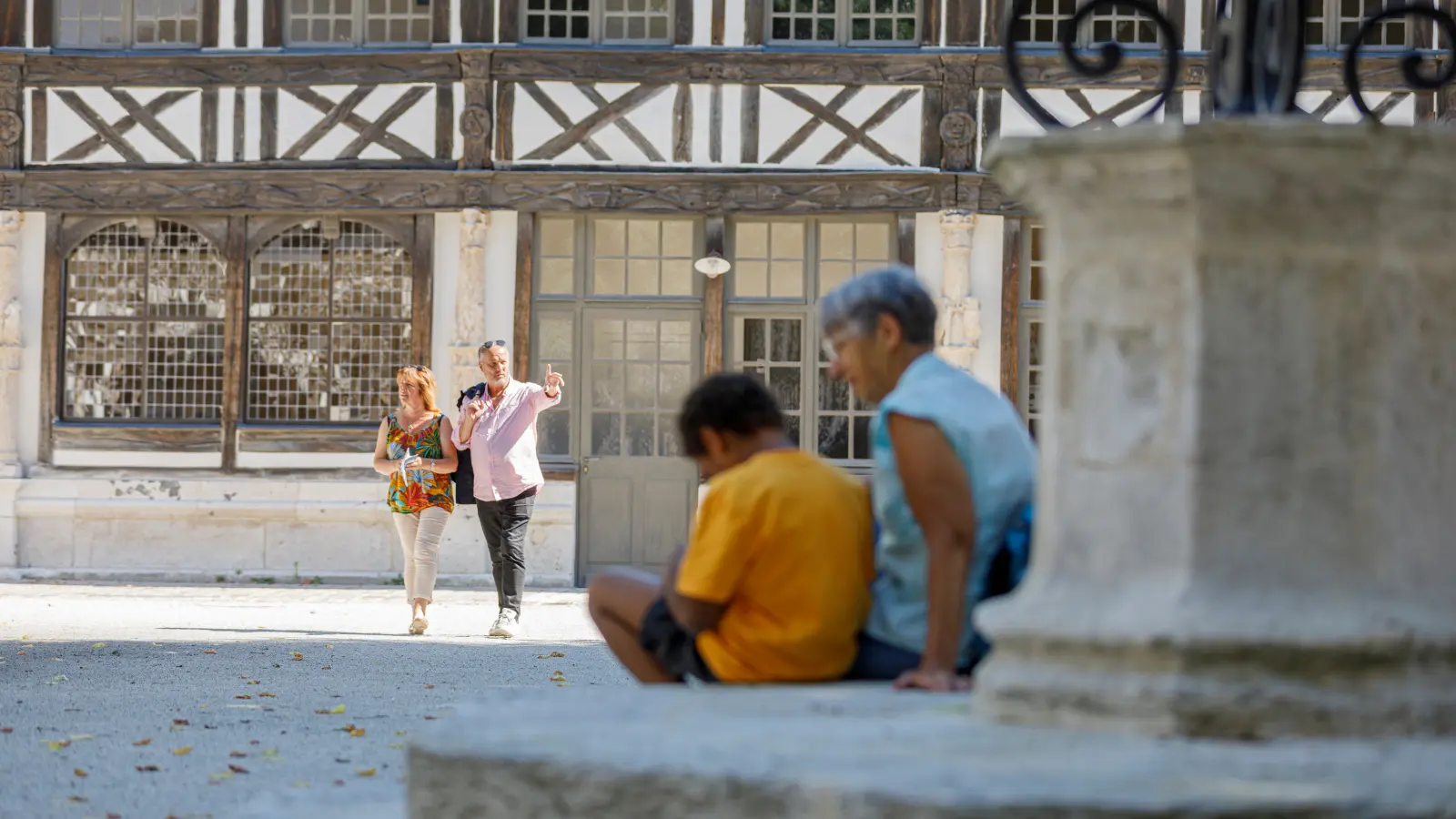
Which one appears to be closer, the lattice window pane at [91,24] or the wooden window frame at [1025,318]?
the wooden window frame at [1025,318]

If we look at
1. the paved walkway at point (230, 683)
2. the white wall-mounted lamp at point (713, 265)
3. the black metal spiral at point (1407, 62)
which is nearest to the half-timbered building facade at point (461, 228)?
the white wall-mounted lamp at point (713, 265)

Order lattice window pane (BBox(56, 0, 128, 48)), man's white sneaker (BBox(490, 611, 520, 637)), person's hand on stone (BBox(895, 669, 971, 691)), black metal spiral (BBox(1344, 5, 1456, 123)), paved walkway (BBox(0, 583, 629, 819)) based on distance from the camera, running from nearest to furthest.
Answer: black metal spiral (BBox(1344, 5, 1456, 123)) < person's hand on stone (BBox(895, 669, 971, 691)) < paved walkway (BBox(0, 583, 629, 819)) < man's white sneaker (BBox(490, 611, 520, 637)) < lattice window pane (BBox(56, 0, 128, 48))

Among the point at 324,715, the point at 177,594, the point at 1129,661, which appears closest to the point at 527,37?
the point at 177,594

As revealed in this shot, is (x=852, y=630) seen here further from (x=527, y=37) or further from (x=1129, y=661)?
(x=527, y=37)

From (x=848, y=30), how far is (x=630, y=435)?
11.6 ft

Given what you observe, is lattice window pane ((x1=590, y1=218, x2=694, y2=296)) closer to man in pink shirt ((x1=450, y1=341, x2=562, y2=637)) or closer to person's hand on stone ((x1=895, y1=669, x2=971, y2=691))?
man in pink shirt ((x1=450, y1=341, x2=562, y2=637))

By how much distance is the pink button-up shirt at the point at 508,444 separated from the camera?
39.3 ft

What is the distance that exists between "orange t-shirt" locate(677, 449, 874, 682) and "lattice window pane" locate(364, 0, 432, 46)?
13238 mm

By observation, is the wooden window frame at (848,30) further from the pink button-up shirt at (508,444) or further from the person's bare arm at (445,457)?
the person's bare arm at (445,457)

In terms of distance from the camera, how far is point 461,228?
1673cm

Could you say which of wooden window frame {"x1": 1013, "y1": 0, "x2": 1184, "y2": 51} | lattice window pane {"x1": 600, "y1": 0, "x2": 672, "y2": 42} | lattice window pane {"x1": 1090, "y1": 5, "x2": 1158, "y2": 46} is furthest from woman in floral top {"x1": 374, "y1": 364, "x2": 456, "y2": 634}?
lattice window pane {"x1": 1090, "y1": 5, "x2": 1158, "y2": 46}

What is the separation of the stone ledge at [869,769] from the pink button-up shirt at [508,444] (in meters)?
8.27

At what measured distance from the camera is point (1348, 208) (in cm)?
333

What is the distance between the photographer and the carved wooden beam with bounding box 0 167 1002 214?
16.6 metres
